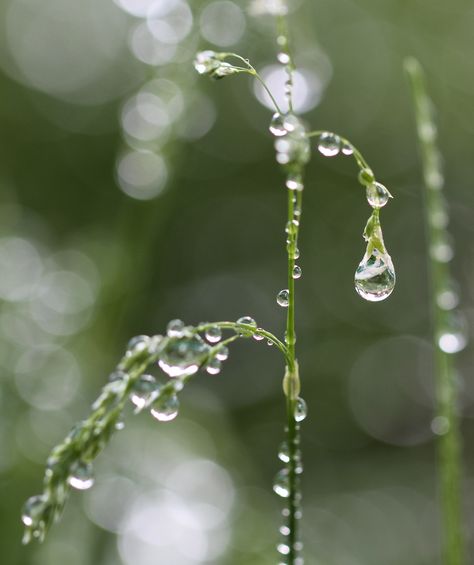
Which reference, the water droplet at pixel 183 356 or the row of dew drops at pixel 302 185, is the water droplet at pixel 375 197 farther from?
the water droplet at pixel 183 356

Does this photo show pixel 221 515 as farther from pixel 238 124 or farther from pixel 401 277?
pixel 238 124

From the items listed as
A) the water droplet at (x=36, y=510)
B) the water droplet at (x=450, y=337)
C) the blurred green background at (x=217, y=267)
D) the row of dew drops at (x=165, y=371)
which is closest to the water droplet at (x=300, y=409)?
the row of dew drops at (x=165, y=371)

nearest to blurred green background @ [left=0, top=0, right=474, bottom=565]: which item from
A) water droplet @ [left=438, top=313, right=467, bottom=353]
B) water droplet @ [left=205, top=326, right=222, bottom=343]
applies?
water droplet @ [left=438, top=313, right=467, bottom=353]

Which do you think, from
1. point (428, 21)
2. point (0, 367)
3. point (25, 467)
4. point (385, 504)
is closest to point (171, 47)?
point (0, 367)

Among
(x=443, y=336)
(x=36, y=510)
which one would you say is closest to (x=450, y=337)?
(x=443, y=336)

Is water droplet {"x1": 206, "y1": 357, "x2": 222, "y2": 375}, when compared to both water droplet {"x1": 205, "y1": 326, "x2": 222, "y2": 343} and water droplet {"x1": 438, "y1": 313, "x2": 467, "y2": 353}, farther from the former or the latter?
water droplet {"x1": 438, "y1": 313, "x2": 467, "y2": 353}
